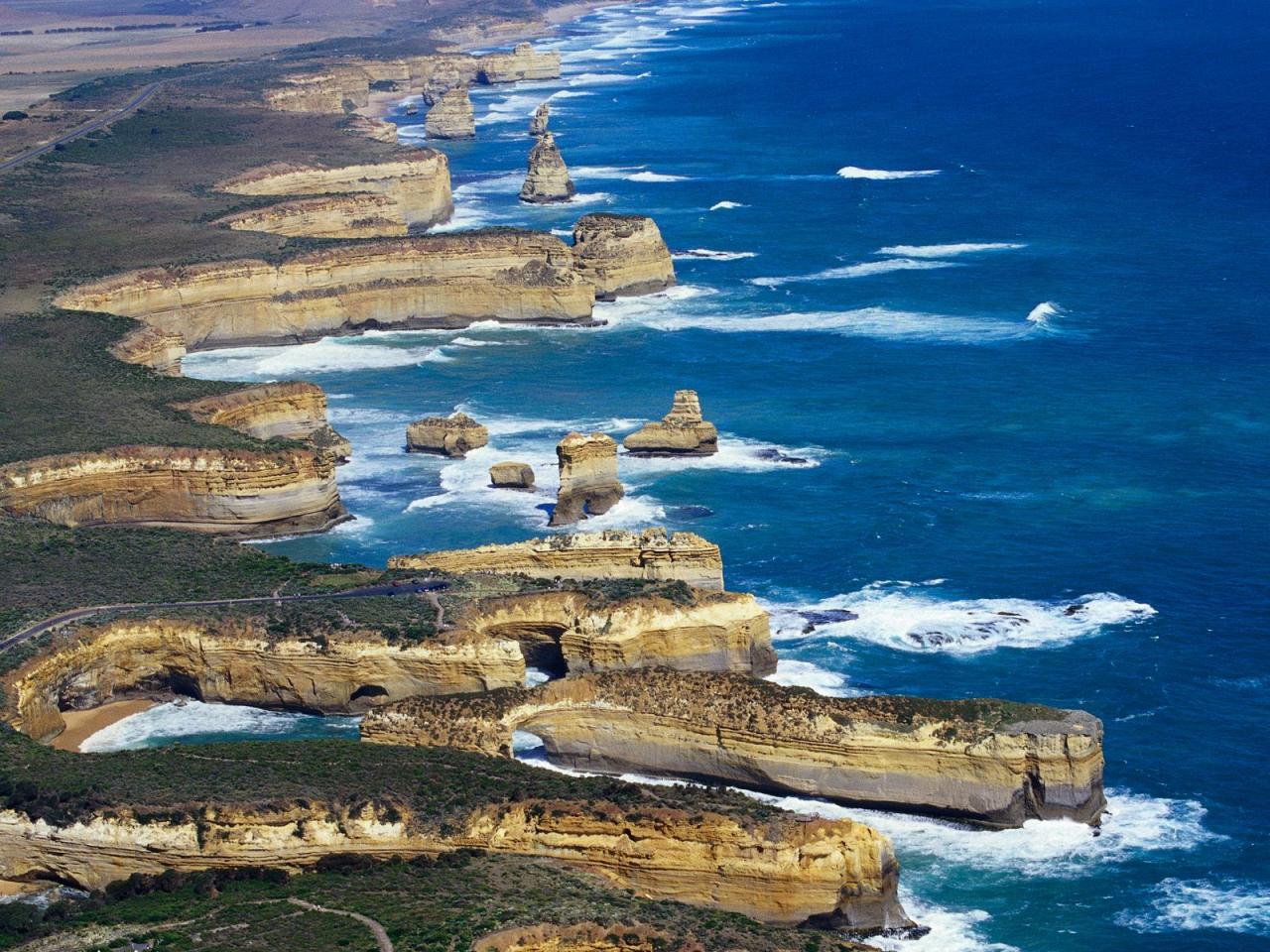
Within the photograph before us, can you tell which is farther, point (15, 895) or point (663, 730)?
point (663, 730)

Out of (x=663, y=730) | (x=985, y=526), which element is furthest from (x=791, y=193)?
(x=663, y=730)

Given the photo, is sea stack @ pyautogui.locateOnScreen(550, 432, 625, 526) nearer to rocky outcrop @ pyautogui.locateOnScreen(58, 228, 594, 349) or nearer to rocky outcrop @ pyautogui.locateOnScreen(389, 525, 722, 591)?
rocky outcrop @ pyautogui.locateOnScreen(389, 525, 722, 591)

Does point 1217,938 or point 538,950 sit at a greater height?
point 538,950

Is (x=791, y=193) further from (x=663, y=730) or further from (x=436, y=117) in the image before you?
(x=663, y=730)

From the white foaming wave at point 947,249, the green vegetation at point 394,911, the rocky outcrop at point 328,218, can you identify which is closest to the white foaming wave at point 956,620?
the green vegetation at point 394,911

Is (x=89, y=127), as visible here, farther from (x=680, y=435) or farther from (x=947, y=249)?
(x=680, y=435)

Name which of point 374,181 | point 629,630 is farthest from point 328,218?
point 629,630
